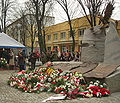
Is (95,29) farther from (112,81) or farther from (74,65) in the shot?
(112,81)

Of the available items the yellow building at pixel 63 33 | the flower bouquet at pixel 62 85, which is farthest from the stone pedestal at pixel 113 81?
the yellow building at pixel 63 33

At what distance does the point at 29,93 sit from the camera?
19.9 feet

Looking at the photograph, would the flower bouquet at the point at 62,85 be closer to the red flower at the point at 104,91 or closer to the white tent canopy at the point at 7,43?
the red flower at the point at 104,91

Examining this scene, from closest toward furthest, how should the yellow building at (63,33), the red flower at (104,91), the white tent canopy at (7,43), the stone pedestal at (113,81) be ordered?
1. the red flower at (104,91)
2. the stone pedestal at (113,81)
3. the white tent canopy at (7,43)
4. the yellow building at (63,33)

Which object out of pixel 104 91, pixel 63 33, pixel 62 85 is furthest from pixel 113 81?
pixel 63 33

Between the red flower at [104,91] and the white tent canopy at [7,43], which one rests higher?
the white tent canopy at [7,43]

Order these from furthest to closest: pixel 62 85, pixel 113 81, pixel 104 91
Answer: pixel 62 85, pixel 113 81, pixel 104 91

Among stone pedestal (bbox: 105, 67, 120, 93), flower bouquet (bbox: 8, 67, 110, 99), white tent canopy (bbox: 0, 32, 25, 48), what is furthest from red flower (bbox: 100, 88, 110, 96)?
white tent canopy (bbox: 0, 32, 25, 48)

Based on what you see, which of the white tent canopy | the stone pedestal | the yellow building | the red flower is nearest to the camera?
the red flower

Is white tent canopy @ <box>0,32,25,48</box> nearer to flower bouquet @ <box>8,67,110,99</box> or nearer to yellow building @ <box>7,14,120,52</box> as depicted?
flower bouquet @ <box>8,67,110,99</box>

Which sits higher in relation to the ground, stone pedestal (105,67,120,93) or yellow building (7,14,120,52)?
yellow building (7,14,120,52)

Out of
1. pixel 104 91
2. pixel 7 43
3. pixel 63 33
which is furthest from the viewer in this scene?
pixel 63 33

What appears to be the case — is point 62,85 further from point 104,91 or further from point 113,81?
point 113,81

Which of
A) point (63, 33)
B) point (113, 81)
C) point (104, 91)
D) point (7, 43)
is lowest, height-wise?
point (104, 91)
